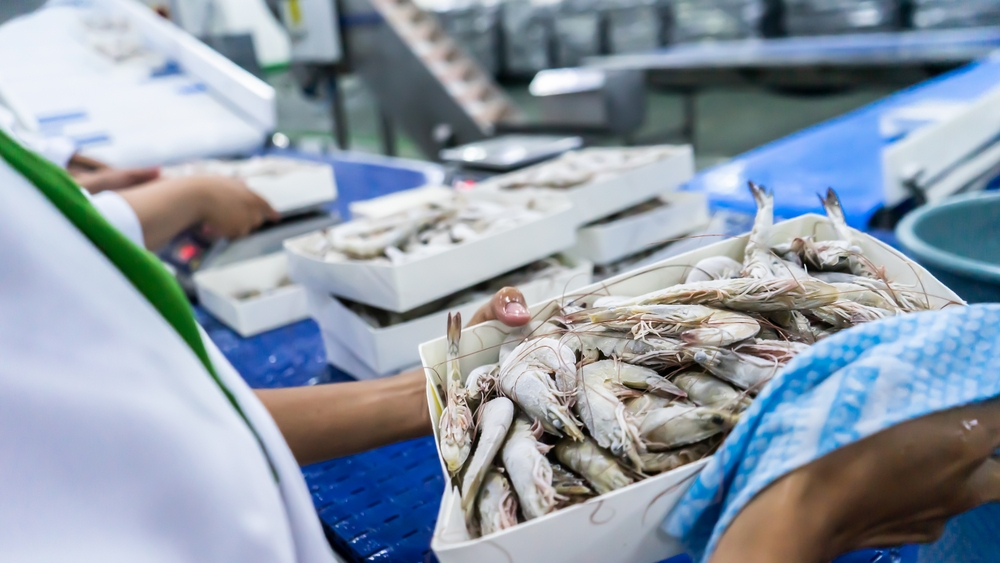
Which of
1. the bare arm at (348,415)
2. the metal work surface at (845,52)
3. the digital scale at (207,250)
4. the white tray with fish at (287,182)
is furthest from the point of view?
the metal work surface at (845,52)

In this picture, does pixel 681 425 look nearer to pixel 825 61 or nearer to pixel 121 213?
pixel 121 213

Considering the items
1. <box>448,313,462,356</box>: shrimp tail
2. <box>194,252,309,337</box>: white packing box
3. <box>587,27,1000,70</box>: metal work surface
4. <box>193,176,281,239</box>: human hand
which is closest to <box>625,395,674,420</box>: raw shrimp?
<box>448,313,462,356</box>: shrimp tail

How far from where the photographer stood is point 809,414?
47 centimetres

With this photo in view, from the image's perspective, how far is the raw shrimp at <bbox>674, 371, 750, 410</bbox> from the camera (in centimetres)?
53

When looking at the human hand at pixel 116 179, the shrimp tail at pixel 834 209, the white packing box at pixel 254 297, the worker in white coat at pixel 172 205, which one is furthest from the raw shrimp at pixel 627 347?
the human hand at pixel 116 179

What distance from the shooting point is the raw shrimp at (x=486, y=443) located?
0.53 metres

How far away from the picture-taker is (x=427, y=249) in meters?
1.02

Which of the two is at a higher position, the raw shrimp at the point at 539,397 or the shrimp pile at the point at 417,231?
the raw shrimp at the point at 539,397

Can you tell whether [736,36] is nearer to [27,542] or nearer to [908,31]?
[908,31]

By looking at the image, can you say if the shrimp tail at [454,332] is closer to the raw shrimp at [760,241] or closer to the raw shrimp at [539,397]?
the raw shrimp at [539,397]

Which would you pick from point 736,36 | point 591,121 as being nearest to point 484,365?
point 591,121

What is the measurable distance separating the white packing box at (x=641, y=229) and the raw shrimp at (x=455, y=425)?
0.57m

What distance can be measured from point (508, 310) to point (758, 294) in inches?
10.3

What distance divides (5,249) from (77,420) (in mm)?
136
